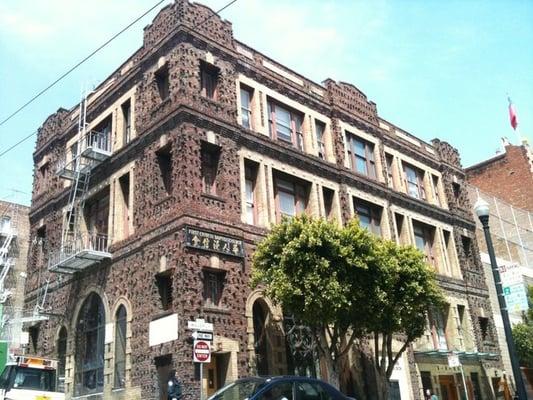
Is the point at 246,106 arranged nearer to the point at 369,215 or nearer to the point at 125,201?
the point at 125,201

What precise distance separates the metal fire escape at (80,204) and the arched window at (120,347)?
2928mm

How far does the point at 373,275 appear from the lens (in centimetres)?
2061

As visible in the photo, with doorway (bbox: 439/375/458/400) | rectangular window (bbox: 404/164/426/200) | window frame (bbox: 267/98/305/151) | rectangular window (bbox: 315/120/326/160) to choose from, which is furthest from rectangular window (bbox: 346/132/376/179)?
doorway (bbox: 439/375/458/400)

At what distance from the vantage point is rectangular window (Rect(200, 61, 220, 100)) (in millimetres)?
24798

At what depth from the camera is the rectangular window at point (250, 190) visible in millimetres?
24461

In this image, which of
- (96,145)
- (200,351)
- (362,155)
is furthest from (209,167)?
(362,155)

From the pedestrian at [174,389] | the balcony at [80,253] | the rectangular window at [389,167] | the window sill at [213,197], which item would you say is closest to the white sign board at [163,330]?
the pedestrian at [174,389]

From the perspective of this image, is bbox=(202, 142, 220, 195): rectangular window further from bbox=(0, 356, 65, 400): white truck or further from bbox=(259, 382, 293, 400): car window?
bbox=(259, 382, 293, 400): car window

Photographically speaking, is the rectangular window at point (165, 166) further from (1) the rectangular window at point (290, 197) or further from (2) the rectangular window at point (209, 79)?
(1) the rectangular window at point (290, 197)

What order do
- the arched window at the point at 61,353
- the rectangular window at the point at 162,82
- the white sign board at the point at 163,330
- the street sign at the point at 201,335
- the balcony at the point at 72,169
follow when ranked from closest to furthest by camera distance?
the street sign at the point at 201,335 < the white sign board at the point at 163,330 < the rectangular window at the point at 162,82 < the arched window at the point at 61,353 < the balcony at the point at 72,169

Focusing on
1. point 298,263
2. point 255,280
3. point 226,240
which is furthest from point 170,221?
point 298,263

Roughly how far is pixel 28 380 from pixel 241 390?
11.7 m

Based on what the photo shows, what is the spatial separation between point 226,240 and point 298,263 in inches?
154

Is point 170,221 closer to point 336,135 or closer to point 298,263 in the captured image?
point 298,263
